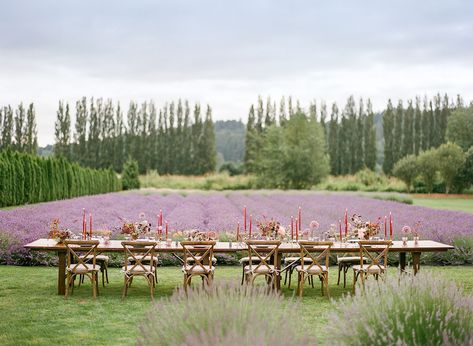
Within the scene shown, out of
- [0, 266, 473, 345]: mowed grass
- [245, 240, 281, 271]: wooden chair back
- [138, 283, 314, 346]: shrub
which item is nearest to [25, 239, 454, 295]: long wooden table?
[245, 240, 281, 271]: wooden chair back

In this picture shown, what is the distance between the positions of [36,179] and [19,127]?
36398 millimetres

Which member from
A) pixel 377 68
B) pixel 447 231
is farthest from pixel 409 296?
pixel 377 68

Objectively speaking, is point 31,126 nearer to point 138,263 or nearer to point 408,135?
point 408,135

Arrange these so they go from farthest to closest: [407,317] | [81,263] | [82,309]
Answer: [81,263]
[82,309]
[407,317]

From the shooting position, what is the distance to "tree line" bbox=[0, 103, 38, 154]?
61.5 metres

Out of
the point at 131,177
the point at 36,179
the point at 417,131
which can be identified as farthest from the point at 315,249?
the point at 417,131

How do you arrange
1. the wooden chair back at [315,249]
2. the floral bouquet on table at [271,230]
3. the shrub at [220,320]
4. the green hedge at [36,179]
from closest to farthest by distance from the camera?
the shrub at [220,320] → the wooden chair back at [315,249] → the floral bouquet on table at [271,230] → the green hedge at [36,179]

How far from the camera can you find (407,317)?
4422 millimetres

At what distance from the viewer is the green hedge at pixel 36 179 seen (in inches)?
999

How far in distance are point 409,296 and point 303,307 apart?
12.9ft

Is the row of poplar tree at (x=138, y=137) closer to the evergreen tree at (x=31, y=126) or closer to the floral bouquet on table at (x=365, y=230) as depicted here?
the evergreen tree at (x=31, y=126)

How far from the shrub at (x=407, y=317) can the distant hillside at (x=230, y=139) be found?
93.5 meters

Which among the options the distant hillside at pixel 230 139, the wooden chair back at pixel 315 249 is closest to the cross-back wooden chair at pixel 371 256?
the wooden chair back at pixel 315 249

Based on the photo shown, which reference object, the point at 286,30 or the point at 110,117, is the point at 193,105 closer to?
the point at 110,117
